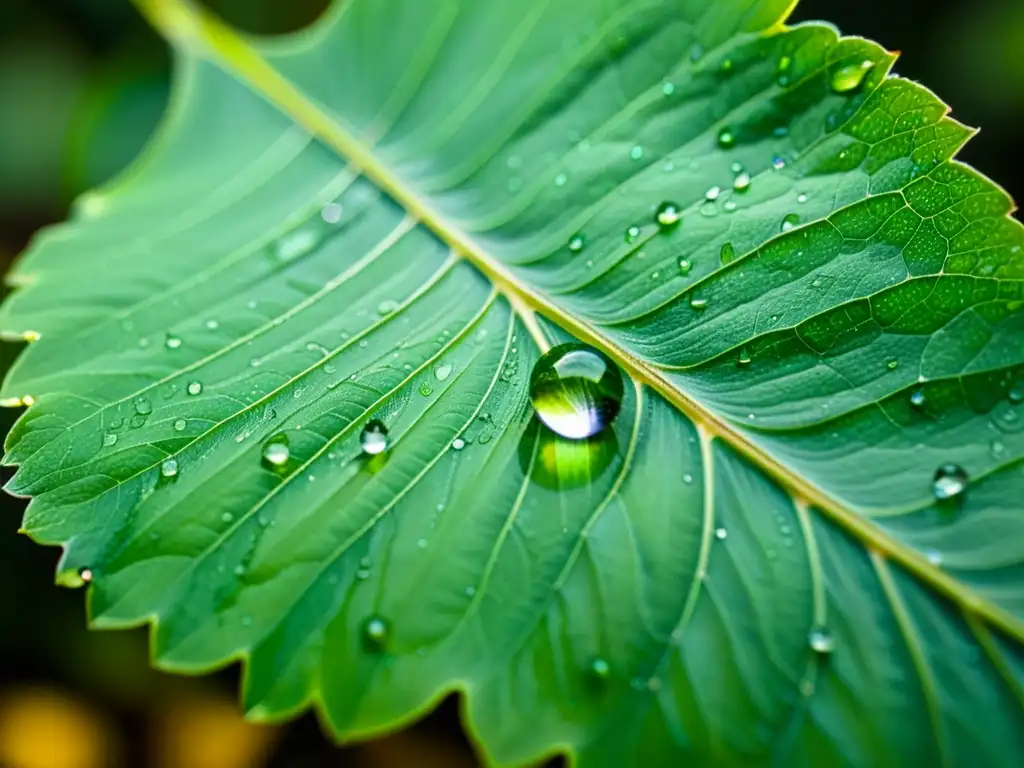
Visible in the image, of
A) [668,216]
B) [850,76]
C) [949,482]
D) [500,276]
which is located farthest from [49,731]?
→ [850,76]

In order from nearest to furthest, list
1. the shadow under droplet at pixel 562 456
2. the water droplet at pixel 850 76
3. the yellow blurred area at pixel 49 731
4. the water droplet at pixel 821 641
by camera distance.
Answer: the water droplet at pixel 821 641
the shadow under droplet at pixel 562 456
the water droplet at pixel 850 76
the yellow blurred area at pixel 49 731

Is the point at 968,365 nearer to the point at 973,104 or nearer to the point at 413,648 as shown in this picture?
the point at 413,648

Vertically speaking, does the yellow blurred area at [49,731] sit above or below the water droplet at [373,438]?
below

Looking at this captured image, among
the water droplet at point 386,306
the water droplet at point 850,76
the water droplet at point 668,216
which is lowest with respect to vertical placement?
the water droplet at point 386,306

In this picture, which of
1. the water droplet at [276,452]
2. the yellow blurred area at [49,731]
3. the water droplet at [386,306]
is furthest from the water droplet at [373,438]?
the yellow blurred area at [49,731]

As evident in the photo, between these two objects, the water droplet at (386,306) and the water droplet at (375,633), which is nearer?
the water droplet at (375,633)

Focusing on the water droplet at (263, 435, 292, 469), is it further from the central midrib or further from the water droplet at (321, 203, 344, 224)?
the water droplet at (321, 203, 344, 224)

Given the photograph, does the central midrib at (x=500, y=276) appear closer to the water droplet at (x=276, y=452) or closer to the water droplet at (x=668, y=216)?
the water droplet at (x=668, y=216)

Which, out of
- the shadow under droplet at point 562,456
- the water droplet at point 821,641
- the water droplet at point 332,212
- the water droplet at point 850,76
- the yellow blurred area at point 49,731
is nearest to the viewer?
the water droplet at point 821,641
